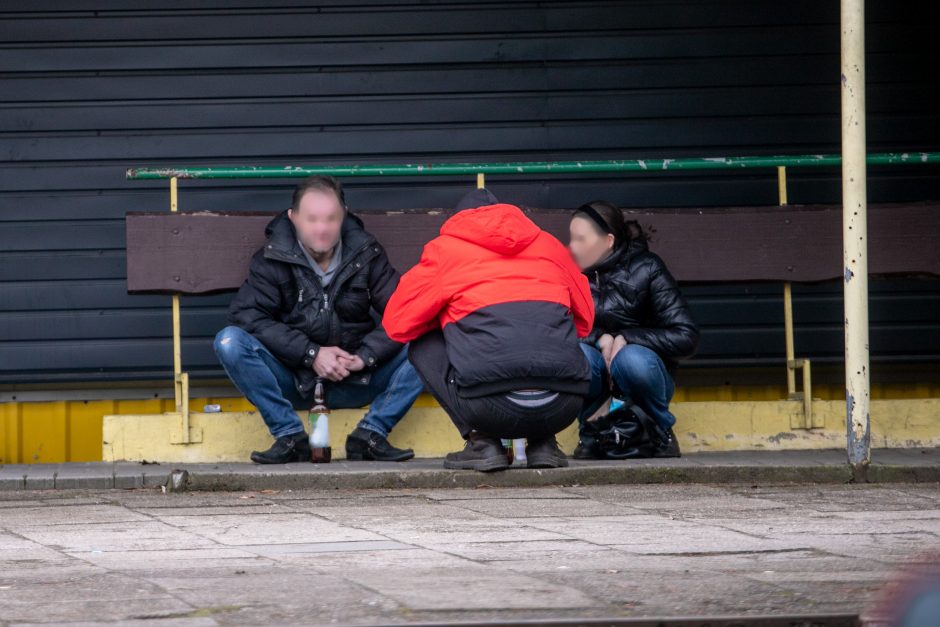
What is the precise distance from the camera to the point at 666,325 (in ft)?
25.1

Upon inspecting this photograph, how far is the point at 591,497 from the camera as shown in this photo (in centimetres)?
663

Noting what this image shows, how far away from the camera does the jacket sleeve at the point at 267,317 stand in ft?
24.6

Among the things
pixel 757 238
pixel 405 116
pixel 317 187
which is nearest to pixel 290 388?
pixel 317 187

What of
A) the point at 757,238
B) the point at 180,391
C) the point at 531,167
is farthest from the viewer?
the point at 757,238

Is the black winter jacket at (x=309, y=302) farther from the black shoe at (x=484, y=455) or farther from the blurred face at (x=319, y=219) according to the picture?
the black shoe at (x=484, y=455)

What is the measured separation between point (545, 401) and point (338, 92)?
11.1 ft

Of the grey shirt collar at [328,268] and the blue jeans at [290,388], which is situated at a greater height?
the grey shirt collar at [328,268]

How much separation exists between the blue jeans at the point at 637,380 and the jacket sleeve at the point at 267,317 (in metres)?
1.41

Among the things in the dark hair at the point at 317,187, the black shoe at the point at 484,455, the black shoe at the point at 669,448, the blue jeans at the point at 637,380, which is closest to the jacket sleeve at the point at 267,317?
the dark hair at the point at 317,187

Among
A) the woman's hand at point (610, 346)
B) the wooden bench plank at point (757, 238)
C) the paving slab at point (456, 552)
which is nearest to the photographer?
the paving slab at point (456, 552)

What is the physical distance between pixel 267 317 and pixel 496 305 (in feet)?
4.71

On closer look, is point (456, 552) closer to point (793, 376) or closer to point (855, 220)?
point (855, 220)

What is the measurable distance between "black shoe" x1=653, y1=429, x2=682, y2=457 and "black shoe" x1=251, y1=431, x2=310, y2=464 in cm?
177

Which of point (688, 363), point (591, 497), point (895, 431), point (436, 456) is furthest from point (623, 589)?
point (688, 363)
